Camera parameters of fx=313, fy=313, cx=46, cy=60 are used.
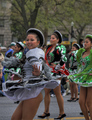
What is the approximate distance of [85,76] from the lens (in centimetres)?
634

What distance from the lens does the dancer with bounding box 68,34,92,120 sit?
611cm

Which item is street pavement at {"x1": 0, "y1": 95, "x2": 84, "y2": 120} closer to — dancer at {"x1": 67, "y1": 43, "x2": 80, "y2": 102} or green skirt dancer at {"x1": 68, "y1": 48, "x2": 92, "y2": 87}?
dancer at {"x1": 67, "y1": 43, "x2": 80, "y2": 102}

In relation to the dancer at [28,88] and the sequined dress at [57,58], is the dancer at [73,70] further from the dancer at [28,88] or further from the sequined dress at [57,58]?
the dancer at [28,88]

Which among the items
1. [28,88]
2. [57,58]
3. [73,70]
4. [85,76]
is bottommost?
[28,88]

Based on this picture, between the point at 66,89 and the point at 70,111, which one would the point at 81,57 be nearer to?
the point at 70,111

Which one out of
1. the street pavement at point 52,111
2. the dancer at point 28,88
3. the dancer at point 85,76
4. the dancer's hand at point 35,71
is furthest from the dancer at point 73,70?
the dancer's hand at point 35,71

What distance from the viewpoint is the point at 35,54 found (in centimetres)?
454

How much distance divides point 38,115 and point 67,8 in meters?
A: 19.8

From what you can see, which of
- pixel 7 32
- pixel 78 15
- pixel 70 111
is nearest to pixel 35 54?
pixel 70 111

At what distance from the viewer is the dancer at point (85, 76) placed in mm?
6105

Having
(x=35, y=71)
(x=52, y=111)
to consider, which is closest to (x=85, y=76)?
(x=35, y=71)

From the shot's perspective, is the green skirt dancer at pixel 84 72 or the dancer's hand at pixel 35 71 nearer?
the dancer's hand at pixel 35 71

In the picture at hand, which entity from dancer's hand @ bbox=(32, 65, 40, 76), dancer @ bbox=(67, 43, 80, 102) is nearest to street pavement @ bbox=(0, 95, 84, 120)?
dancer @ bbox=(67, 43, 80, 102)

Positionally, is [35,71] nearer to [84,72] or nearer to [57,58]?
[84,72]
